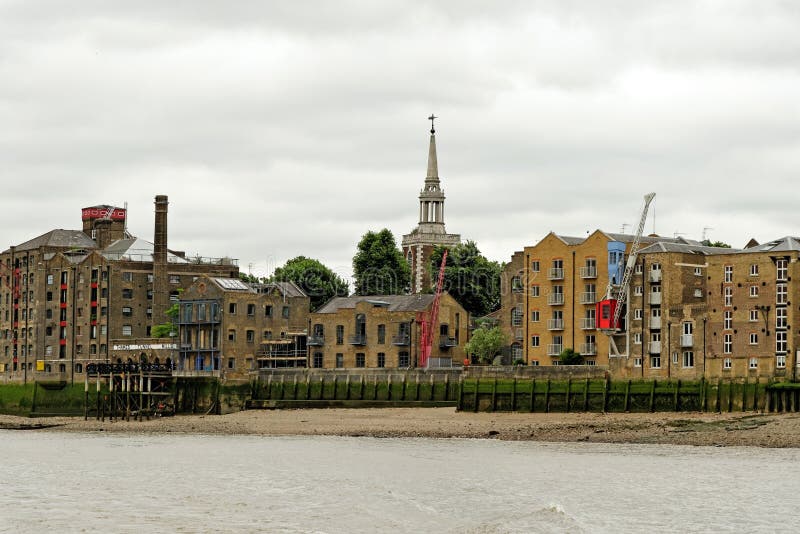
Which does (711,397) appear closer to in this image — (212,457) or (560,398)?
(560,398)

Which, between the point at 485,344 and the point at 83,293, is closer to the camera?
the point at 485,344

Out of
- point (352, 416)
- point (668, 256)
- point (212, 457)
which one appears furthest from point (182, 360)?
point (212, 457)

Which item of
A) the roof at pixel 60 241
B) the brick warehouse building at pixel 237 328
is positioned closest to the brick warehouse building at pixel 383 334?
the brick warehouse building at pixel 237 328

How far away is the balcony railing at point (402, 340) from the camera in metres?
122

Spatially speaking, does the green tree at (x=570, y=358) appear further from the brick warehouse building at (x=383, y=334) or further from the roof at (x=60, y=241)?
the roof at (x=60, y=241)

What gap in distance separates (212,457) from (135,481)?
1198 centimetres

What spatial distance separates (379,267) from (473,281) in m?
13.3

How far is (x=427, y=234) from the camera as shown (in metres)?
183

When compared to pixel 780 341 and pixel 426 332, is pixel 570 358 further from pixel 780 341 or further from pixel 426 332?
pixel 780 341

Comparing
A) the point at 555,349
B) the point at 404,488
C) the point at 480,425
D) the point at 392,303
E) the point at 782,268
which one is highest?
the point at 782,268

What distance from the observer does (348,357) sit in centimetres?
12544

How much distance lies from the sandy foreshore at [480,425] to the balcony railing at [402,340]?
62.5 ft

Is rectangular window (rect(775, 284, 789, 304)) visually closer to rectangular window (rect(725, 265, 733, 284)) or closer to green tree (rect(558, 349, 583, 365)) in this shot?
rectangular window (rect(725, 265, 733, 284))

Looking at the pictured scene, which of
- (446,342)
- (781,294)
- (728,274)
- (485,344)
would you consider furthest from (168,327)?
(781,294)
